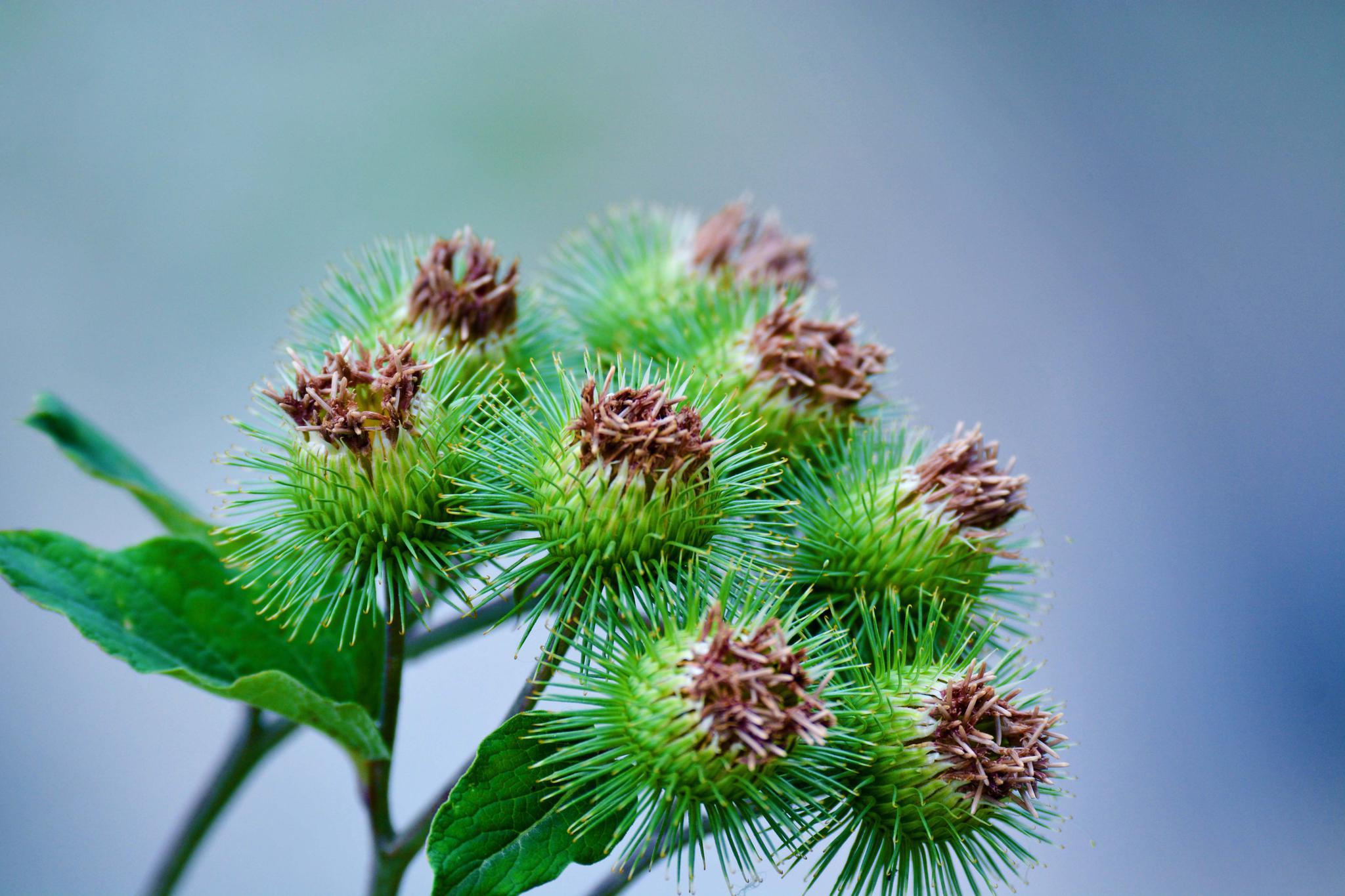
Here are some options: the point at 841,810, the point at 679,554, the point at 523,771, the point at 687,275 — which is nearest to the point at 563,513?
the point at 679,554

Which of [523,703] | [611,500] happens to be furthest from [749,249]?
[523,703]

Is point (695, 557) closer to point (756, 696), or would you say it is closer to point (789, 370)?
point (756, 696)

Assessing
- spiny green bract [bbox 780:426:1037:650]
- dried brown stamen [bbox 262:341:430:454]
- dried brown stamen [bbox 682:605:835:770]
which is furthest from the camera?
spiny green bract [bbox 780:426:1037:650]

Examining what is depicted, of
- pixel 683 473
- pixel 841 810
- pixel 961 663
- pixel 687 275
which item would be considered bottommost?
pixel 841 810

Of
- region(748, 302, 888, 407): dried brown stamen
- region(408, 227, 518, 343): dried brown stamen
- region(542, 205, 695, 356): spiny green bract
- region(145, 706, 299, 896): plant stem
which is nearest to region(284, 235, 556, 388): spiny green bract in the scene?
region(408, 227, 518, 343): dried brown stamen

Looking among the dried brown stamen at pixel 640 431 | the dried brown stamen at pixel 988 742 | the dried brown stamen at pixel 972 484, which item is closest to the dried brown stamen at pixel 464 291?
the dried brown stamen at pixel 640 431

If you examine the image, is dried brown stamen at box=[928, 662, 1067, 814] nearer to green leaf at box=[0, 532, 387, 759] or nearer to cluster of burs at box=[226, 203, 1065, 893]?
cluster of burs at box=[226, 203, 1065, 893]

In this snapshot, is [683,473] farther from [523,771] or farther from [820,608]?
[523,771]
